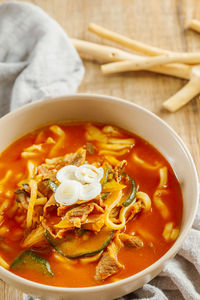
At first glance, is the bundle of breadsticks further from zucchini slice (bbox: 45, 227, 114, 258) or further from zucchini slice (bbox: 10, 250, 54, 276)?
zucchini slice (bbox: 10, 250, 54, 276)

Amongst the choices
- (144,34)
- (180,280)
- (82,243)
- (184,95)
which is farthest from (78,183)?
(144,34)

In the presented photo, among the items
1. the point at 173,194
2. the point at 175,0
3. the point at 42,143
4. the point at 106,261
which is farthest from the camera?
the point at 175,0

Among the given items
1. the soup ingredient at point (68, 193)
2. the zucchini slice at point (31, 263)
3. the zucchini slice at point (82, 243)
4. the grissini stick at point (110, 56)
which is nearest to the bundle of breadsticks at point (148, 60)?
the grissini stick at point (110, 56)

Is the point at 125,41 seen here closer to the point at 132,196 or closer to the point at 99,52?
the point at 99,52

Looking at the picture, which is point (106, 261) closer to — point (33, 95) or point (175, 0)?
point (33, 95)

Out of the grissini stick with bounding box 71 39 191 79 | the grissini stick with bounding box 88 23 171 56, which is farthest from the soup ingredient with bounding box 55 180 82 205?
the grissini stick with bounding box 88 23 171 56

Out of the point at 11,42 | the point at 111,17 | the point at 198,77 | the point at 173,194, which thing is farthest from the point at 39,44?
the point at 173,194
